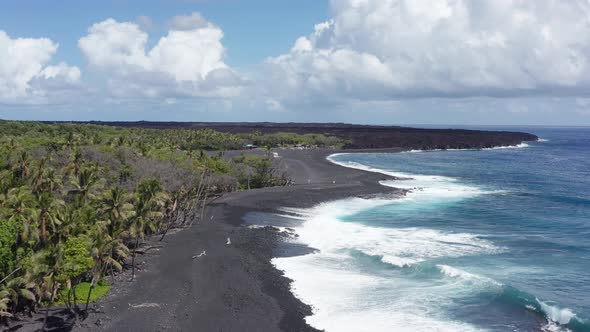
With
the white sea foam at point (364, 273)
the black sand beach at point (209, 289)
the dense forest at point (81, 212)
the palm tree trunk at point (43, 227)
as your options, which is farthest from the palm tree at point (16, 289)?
the white sea foam at point (364, 273)

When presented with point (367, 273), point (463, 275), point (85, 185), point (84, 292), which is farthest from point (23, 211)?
point (463, 275)

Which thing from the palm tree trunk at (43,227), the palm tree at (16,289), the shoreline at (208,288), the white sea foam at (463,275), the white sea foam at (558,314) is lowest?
the shoreline at (208,288)

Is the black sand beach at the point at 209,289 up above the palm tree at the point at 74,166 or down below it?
below

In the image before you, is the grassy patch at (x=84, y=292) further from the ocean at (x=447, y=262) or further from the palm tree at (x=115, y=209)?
the ocean at (x=447, y=262)

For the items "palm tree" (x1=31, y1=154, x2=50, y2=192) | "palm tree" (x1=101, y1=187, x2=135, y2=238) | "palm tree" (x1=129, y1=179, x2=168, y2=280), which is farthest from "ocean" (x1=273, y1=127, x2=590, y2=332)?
"palm tree" (x1=31, y1=154, x2=50, y2=192)

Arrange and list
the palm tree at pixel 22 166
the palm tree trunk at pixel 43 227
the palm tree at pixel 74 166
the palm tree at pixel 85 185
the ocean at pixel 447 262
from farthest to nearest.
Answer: the palm tree at pixel 74 166 → the palm tree at pixel 22 166 → the palm tree at pixel 85 185 → the palm tree trunk at pixel 43 227 → the ocean at pixel 447 262
